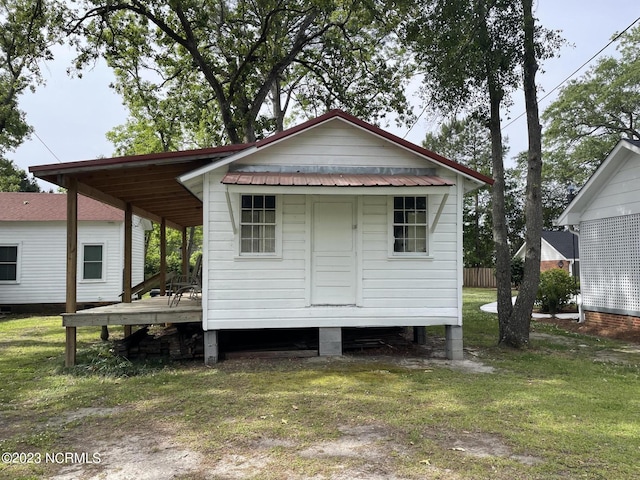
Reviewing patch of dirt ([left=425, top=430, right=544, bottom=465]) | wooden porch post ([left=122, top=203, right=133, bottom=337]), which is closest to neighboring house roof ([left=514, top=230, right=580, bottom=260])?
wooden porch post ([left=122, top=203, right=133, bottom=337])

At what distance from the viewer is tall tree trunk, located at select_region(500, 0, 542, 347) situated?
865 centimetres

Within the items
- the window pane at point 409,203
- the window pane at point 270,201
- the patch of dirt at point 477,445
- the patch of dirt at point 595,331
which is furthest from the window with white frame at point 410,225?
the patch of dirt at point 595,331

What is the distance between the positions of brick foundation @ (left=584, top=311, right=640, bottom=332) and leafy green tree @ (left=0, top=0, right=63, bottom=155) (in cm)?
1753

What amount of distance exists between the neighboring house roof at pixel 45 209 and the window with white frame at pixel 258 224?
10514 mm

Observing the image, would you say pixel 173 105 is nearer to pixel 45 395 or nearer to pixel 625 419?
pixel 45 395

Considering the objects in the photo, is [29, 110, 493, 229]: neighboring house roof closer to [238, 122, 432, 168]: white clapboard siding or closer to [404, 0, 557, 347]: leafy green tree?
[238, 122, 432, 168]: white clapboard siding

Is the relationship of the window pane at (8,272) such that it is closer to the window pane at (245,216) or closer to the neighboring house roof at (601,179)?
the window pane at (245,216)

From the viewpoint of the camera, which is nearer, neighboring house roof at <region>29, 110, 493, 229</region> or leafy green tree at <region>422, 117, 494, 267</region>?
neighboring house roof at <region>29, 110, 493, 229</region>

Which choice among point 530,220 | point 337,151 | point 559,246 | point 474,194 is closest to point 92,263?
point 337,151

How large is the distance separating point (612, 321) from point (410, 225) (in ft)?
22.4

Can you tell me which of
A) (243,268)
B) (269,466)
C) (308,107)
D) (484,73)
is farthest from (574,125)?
(269,466)

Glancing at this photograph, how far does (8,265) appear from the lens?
635 inches

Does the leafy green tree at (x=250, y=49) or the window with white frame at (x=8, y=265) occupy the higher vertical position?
the leafy green tree at (x=250, y=49)

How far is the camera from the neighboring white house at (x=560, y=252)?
1133 inches
